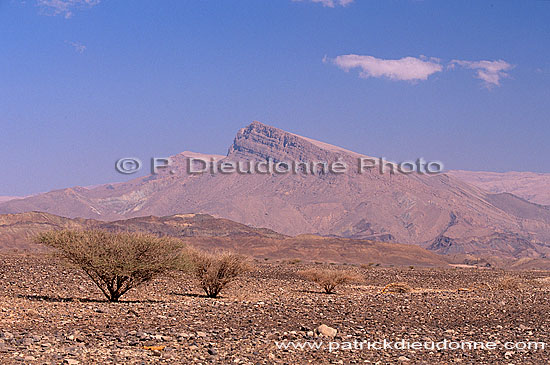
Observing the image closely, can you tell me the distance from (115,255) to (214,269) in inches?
182

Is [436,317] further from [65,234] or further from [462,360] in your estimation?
[65,234]

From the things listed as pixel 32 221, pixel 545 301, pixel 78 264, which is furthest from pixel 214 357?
pixel 32 221

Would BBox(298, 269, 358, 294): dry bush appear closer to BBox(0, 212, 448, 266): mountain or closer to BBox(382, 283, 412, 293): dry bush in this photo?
BBox(382, 283, 412, 293): dry bush

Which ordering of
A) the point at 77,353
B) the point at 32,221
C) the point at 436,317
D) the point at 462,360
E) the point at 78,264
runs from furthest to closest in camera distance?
1. the point at 32,221
2. the point at 78,264
3. the point at 436,317
4. the point at 462,360
5. the point at 77,353

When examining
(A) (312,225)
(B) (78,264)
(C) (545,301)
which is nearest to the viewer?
(B) (78,264)

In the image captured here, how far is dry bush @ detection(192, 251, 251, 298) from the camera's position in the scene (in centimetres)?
2352

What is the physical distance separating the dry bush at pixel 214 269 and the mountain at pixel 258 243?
6132 centimetres

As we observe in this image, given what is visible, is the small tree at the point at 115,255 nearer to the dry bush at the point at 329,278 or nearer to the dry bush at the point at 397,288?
the dry bush at the point at 329,278

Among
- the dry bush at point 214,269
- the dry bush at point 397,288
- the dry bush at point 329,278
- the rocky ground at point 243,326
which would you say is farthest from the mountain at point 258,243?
the rocky ground at point 243,326

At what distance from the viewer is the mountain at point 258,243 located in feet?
299

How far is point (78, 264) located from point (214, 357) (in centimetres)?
989

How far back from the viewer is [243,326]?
14938 mm

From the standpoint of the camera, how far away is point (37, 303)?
1792 cm

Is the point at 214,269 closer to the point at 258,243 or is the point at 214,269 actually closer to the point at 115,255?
the point at 115,255
